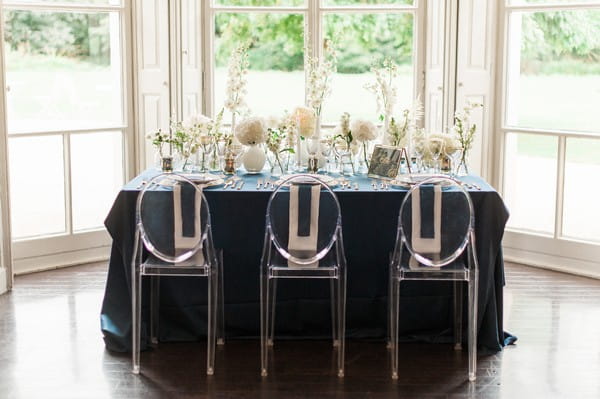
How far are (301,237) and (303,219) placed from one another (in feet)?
0.29

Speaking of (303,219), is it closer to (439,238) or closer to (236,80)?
(439,238)

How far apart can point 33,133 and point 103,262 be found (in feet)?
3.37

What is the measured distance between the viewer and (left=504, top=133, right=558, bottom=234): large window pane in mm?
6328

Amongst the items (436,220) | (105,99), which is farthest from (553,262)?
(105,99)

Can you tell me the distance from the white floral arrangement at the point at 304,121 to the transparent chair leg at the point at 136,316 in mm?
1295

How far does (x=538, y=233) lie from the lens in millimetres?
6375

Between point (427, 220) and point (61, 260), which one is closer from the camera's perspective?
point (427, 220)

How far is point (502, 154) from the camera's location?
6.50 meters

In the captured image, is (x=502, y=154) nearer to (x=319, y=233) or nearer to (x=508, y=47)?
(x=508, y=47)

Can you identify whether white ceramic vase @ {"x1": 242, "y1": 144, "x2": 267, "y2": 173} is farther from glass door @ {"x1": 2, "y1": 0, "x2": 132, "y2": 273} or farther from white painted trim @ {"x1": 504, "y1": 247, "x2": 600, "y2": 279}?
white painted trim @ {"x1": 504, "y1": 247, "x2": 600, "y2": 279}

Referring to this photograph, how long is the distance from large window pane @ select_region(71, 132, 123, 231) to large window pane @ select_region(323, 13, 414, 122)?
166cm

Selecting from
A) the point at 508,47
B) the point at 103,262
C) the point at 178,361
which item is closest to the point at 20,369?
the point at 178,361

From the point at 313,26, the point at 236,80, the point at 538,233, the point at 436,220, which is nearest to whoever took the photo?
the point at 436,220

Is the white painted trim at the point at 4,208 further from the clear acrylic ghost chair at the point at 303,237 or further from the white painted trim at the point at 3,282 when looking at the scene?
the clear acrylic ghost chair at the point at 303,237
